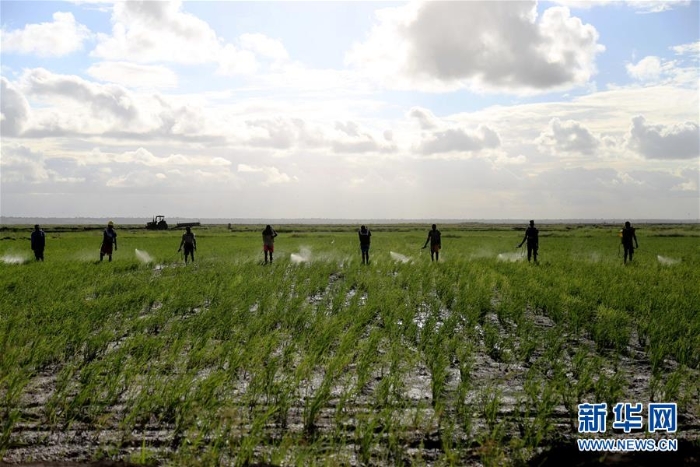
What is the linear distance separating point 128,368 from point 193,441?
2.16m

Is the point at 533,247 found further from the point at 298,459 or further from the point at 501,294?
the point at 298,459

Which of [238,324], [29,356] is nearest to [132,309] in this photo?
[238,324]

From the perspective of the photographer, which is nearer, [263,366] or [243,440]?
[243,440]

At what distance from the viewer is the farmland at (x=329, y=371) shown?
15.6ft

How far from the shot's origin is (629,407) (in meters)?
5.54

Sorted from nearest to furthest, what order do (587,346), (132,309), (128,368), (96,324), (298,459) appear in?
(298,459) < (128,368) < (587,346) < (96,324) < (132,309)

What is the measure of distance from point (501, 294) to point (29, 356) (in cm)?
948

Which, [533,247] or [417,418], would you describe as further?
[533,247]

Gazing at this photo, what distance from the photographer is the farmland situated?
187 inches

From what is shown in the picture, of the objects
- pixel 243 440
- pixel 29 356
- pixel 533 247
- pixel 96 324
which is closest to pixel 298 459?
pixel 243 440

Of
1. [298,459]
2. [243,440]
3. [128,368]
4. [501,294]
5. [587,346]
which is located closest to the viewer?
[298,459]

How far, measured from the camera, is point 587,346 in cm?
802

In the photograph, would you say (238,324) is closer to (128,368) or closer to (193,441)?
(128,368)

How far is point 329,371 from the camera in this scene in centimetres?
625
